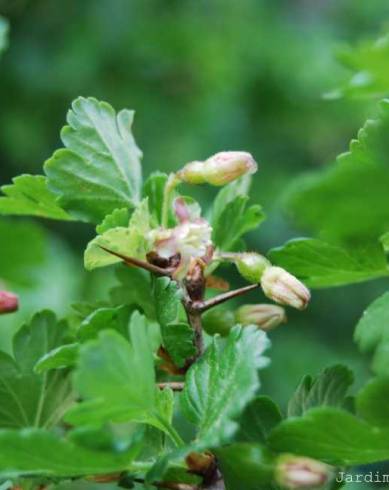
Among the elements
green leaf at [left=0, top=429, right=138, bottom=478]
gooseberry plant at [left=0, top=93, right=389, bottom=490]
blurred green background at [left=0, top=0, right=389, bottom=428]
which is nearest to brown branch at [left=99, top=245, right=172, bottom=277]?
gooseberry plant at [left=0, top=93, right=389, bottom=490]

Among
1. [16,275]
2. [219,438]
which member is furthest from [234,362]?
[16,275]

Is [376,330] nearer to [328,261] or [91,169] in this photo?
[328,261]

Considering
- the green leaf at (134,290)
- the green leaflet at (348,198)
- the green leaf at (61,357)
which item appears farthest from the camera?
the green leaf at (134,290)

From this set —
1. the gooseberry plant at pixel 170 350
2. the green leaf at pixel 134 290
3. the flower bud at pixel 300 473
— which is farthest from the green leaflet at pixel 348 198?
the green leaf at pixel 134 290

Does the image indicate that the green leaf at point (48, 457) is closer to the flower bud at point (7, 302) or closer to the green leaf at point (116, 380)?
the green leaf at point (116, 380)

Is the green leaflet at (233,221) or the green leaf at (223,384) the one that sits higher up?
the green leaflet at (233,221)

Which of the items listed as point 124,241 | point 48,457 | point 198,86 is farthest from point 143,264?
point 198,86
